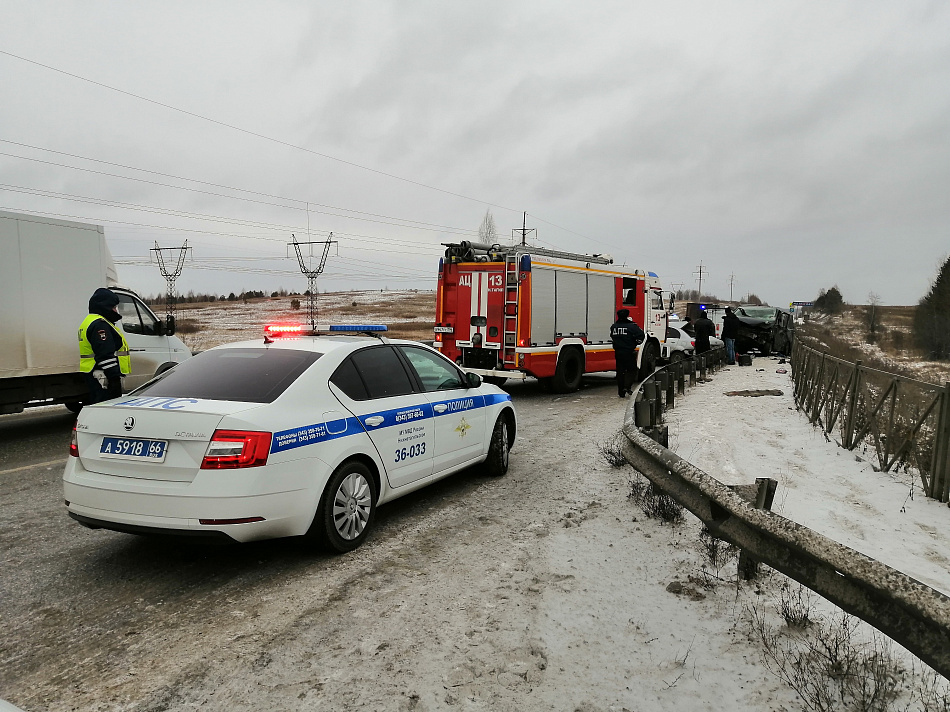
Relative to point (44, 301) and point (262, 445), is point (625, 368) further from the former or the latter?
point (262, 445)

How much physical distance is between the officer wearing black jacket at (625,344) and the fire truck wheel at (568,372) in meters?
0.95

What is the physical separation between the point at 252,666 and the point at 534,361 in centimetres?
1005

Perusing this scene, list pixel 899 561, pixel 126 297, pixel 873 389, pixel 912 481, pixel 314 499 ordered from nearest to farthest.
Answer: pixel 314 499, pixel 899 561, pixel 912 481, pixel 873 389, pixel 126 297

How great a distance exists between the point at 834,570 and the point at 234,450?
3.10 metres

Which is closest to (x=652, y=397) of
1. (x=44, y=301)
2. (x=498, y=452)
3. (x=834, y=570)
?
(x=498, y=452)

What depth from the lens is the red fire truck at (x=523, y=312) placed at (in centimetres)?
1247

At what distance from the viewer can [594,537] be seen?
187 inches

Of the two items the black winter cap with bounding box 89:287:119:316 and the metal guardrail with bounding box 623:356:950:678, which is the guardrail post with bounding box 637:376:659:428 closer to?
the metal guardrail with bounding box 623:356:950:678

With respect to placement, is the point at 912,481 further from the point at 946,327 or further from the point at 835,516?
the point at 946,327

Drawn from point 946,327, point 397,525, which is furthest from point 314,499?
point 946,327

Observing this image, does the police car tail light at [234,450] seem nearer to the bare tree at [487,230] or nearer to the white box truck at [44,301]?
the white box truck at [44,301]

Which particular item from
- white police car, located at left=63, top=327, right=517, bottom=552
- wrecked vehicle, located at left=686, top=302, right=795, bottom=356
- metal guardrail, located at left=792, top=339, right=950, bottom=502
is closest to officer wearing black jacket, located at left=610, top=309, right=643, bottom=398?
metal guardrail, located at left=792, top=339, right=950, bottom=502

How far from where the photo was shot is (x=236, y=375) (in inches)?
177

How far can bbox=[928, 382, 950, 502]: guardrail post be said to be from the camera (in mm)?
6395
